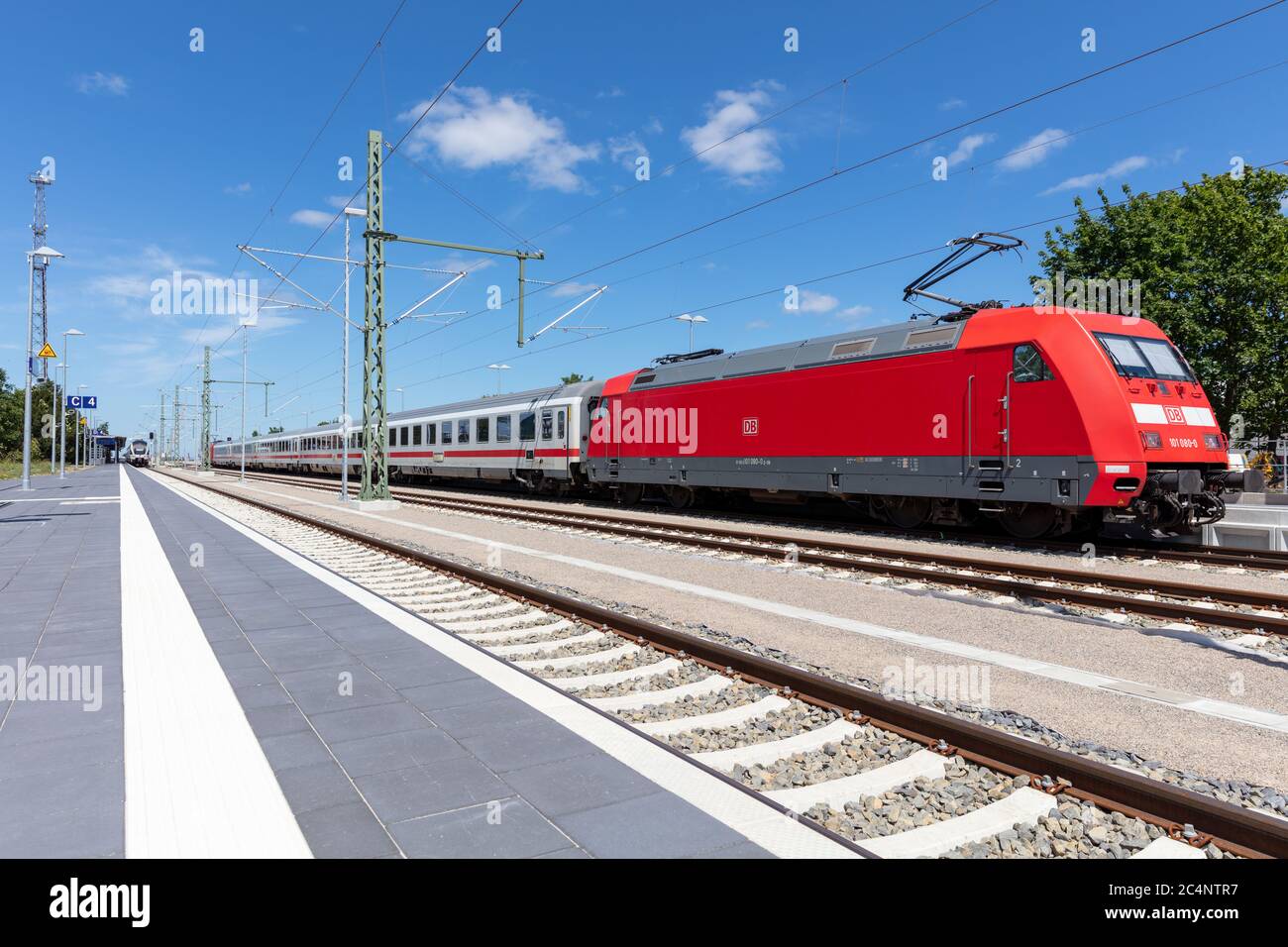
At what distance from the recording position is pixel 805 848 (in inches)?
117

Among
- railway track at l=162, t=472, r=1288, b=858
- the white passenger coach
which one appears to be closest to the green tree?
the white passenger coach

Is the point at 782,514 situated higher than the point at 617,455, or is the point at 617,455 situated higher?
the point at 617,455

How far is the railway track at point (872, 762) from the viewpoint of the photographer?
3.20 metres

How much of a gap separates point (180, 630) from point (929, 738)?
6147 mm

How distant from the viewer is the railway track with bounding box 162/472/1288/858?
3.20 meters

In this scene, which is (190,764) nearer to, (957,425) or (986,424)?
(986,424)

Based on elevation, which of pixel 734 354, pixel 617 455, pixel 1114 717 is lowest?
pixel 1114 717

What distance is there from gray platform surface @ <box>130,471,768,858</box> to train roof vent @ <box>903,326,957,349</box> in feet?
35.5

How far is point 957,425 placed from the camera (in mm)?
13359

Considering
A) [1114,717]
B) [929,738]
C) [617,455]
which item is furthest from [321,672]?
[617,455]

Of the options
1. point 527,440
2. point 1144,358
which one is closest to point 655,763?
point 1144,358

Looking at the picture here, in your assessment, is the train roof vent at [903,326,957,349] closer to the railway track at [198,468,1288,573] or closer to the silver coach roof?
the railway track at [198,468,1288,573]

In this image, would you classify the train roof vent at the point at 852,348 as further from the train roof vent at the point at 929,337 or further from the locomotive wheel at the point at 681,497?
the locomotive wheel at the point at 681,497

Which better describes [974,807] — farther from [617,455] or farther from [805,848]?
[617,455]
